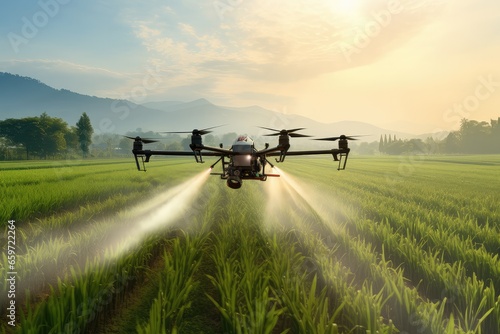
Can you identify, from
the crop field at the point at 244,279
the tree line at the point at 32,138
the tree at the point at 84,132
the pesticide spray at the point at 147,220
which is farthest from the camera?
the tree at the point at 84,132

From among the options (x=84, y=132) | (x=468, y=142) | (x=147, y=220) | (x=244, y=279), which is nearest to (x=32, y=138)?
(x=84, y=132)

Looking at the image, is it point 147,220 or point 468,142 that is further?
point 468,142

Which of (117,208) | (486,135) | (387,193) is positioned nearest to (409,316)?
(117,208)

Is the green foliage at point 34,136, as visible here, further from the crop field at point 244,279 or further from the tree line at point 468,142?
the tree line at point 468,142

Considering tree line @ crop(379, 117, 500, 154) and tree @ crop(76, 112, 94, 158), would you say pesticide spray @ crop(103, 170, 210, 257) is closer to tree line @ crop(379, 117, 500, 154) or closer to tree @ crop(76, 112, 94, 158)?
tree @ crop(76, 112, 94, 158)

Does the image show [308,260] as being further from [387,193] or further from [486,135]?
[486,135]

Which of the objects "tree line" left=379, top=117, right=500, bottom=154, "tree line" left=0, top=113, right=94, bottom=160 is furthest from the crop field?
"tree line" left=379, top=117, right=500, bottom=154

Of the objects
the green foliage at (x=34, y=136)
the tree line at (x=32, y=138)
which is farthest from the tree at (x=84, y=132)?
the green foliage at (x=34, y=136)

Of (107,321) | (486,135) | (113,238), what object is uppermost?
(486,135)

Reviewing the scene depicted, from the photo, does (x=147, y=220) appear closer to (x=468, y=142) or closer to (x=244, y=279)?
(x=244, y=279)
